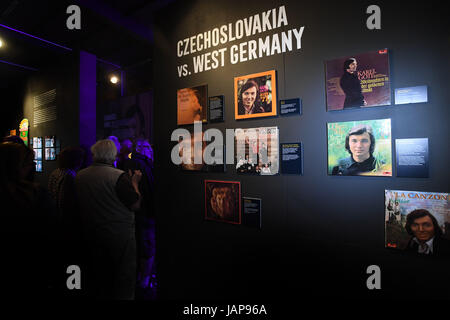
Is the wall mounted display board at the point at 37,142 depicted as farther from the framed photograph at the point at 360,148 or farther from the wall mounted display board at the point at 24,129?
the framed photograph at the point at 360,148

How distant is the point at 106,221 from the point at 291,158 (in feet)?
5.50

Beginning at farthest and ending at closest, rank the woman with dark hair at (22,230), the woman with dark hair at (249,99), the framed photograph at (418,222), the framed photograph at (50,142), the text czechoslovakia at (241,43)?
the framed photograph at (50,142) < the woman with dark hair at (249,99) < the text czechoslovakia at (241,43) < the framed photograph at (418,222) < the woman with dark hair at (22,230)

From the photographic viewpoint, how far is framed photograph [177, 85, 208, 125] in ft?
8.45

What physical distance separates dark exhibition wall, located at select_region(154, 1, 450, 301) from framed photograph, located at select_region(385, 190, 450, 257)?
5 cm

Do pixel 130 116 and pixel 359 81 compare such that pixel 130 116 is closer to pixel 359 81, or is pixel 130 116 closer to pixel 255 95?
pixel 255 95

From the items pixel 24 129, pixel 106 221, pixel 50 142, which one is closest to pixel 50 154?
pixel 50 142

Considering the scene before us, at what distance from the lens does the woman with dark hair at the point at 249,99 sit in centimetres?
221

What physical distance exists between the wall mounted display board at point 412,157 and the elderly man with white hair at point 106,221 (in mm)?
2059

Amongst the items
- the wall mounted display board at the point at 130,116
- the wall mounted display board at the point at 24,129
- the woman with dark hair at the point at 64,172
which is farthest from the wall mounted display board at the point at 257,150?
the wall mounted display board at the point at 24,129

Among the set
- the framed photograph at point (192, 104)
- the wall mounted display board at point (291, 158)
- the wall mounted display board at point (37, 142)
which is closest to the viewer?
the wall mounted display board at point (291, 158)

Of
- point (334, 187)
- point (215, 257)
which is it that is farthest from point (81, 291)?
point (334, 187)

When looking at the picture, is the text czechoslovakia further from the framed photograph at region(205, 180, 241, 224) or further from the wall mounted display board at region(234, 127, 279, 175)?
the framed photograph at region(205, 180, 241, 224)

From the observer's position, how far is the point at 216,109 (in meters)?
2.46
